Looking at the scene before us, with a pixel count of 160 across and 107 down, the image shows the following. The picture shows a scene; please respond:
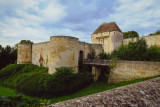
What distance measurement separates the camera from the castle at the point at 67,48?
39.3 ft

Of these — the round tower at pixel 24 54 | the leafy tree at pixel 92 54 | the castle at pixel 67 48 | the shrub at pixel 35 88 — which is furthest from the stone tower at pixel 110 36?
the shrub at pixel 35 88

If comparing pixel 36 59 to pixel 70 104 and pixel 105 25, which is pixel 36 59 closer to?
pixel 105 25

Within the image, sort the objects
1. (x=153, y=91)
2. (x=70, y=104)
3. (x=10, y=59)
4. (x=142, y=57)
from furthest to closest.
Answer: (x=10, y=59)
(x=142, y=57)
(x=153, y=91)
(x=70, y=104)

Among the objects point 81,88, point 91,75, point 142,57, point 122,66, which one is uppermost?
point 142,57

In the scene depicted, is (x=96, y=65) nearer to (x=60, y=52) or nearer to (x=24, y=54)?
(x=60, y=52)

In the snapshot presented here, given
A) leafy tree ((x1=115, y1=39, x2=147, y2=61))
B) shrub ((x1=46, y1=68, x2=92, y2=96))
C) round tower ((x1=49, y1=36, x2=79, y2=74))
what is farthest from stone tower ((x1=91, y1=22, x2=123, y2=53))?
shrub ((x1=46, y1=68, x2=92, y2=96))

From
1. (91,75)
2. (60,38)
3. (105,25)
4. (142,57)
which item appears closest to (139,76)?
(142,57)

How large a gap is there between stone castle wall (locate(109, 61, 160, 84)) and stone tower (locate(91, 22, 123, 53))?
11.5 meters

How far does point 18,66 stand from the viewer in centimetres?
1900

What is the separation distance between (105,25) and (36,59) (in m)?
18.7

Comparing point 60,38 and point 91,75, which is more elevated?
point 60,38

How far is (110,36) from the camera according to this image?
22.2 meters

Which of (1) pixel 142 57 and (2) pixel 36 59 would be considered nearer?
(1) pixel 142 57

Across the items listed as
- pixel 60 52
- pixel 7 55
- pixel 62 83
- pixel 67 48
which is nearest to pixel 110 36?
pixel 67 48
